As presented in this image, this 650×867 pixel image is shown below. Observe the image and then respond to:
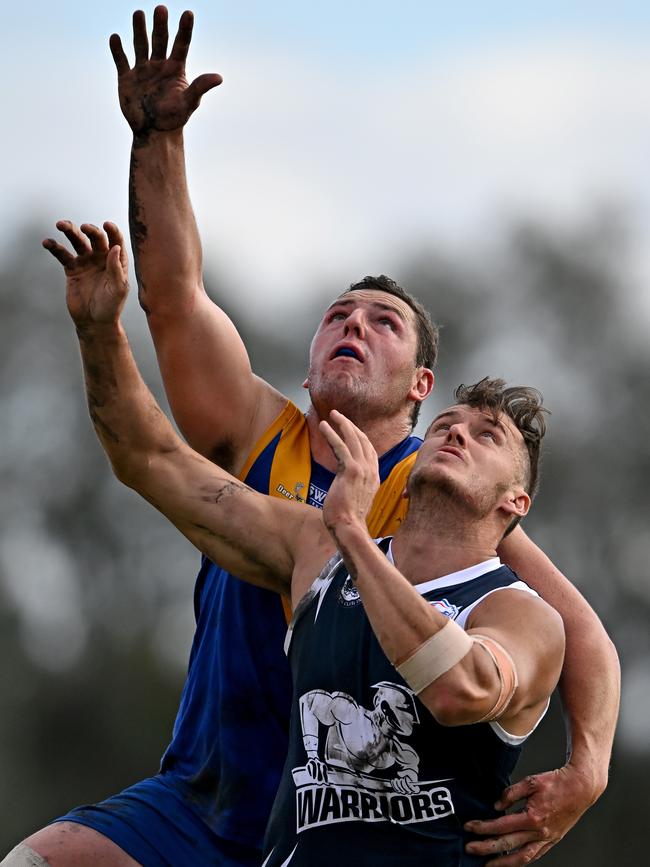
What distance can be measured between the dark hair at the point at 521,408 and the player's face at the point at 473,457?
0.12ft

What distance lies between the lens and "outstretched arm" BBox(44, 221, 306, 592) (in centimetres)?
545

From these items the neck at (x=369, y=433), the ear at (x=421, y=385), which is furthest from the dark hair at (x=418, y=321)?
the neck at (x=369, y=433)

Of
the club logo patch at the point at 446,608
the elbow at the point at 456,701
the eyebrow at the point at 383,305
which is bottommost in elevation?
the elbow at the point at 456,701

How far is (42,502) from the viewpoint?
23.1m

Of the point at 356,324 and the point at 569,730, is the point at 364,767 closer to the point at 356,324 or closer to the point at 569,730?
the point at 569,730

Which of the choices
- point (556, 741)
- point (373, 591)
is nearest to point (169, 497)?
point (373, 591)

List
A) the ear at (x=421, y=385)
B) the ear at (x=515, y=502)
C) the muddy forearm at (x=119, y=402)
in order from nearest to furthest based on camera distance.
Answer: the muddy forearm at (x=119, y=402) → the ear at (x=515, y=502) → the ear at (x=421, y=385)

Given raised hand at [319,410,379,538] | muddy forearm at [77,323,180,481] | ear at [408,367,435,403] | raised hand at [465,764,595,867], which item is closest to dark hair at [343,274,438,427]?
ear at [408,367,435,403]

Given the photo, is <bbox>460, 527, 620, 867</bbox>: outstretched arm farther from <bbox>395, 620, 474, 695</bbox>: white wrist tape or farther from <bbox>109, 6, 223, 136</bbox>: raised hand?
<bbox>109, 6, 223, 136</bbox>: raised hand

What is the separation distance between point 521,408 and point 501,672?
1.35 metres

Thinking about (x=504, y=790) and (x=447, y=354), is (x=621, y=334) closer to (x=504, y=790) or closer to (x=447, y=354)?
(x=447, y=354)

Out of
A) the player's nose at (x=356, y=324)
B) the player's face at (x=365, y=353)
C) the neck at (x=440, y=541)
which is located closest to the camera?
the neck at (x=440, y=541)

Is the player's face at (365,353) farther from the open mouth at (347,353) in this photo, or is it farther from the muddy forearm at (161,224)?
the muddy forearm at (161,224)

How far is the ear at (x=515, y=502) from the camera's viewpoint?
18.3 ft
